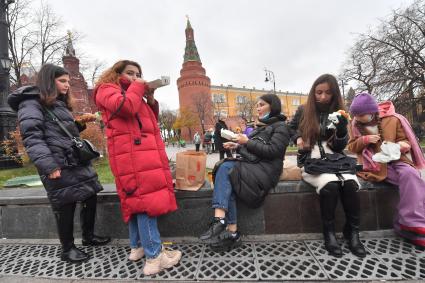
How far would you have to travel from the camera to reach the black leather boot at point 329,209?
2650 millimetres

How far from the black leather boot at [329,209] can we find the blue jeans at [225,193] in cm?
96

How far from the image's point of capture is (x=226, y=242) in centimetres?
269

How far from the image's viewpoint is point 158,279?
2344mm

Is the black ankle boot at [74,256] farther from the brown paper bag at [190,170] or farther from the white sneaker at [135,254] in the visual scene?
the brown paper bag at [190,170]

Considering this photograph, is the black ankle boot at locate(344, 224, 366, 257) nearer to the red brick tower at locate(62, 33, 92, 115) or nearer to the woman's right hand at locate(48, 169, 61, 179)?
the woman's right hand at locate(48, 169, 61, 179)

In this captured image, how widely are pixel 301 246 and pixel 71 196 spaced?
257 centimetres

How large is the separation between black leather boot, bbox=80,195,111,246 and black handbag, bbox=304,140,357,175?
256 cm

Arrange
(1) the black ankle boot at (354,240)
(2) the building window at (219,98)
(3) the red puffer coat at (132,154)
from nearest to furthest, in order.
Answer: (3) the red puffer coat at (132,154), (1) the black ankle boot at (354,240), (2) the building window at (219,98)

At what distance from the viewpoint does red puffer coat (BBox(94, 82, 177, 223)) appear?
2406 mm

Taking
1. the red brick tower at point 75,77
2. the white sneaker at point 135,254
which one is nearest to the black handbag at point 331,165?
the white sneaker at point 135,254

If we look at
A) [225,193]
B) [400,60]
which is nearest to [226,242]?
[225,193]

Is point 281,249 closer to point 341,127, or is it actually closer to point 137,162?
point 341,127

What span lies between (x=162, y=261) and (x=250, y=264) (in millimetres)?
880

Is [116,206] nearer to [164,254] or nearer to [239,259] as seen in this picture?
[164,254]
